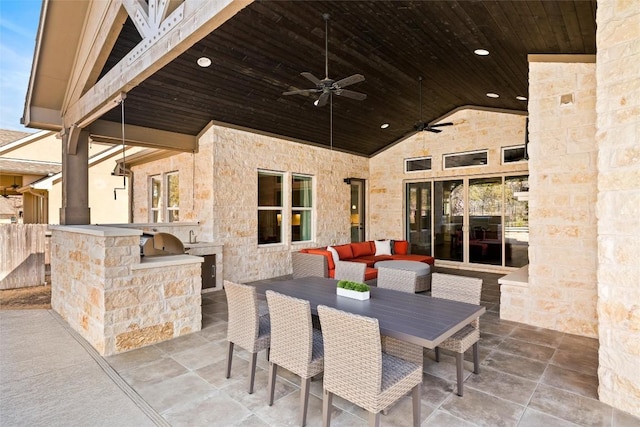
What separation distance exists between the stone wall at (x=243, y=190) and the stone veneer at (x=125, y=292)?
7.81 feet

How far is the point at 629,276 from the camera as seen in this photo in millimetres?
2393

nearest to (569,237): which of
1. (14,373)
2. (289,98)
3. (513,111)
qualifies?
(513,111)

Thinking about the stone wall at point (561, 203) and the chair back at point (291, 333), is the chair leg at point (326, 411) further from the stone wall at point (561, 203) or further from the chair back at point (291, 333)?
the stone wall at point (561, 203)

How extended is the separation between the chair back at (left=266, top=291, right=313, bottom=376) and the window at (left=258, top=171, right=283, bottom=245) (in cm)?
495

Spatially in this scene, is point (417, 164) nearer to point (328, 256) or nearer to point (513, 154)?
point (513, 154)

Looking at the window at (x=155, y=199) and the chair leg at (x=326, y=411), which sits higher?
the window at (x=155, y=199)

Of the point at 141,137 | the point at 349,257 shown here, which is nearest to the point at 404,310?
the point at 349,257

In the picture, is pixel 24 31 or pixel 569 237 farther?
pixel 24 31

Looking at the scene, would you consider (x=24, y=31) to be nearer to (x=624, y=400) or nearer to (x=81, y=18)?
(x=81, y=18)

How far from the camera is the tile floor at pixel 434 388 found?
2383 millimetres

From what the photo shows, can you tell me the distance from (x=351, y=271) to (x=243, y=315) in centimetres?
→ 146

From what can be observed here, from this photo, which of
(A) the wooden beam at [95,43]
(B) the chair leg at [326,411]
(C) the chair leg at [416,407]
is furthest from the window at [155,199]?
(C) the chair leg at [416,407]

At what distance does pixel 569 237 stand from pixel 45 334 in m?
6.58

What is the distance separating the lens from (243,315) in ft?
9.27
